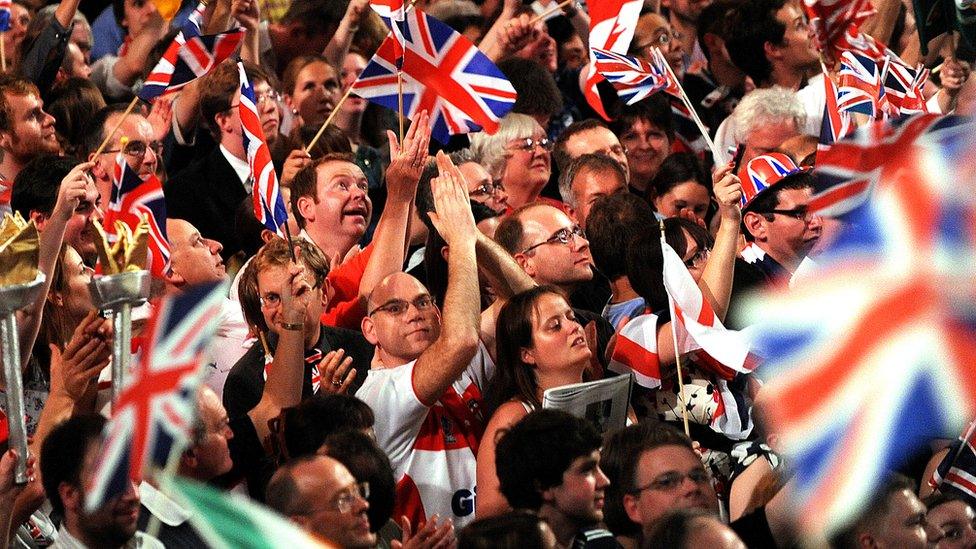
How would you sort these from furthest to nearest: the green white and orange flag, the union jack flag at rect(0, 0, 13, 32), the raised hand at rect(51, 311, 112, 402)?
1. the union jack flag at rect(0, 0, 13, 32)
2. the raised hand at rect(51, 311, 112, 402)
3. the green white and orange flag

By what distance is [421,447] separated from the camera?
18.5 feet

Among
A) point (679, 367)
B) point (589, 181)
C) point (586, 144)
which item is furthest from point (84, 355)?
point (586, 144)

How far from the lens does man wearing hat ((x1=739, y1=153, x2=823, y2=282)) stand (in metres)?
6.85

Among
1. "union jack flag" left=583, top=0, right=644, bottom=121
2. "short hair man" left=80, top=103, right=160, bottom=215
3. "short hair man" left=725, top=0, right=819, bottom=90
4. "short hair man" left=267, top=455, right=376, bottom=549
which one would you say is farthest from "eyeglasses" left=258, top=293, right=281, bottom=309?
"short hair man" left=725, top=0, right=819, bottom=90

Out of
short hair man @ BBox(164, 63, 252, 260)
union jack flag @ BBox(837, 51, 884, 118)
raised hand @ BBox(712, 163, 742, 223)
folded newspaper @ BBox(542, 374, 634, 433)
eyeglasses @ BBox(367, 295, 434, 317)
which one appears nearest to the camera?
folded newspaper @ BBox(542, 374, 634, 433)

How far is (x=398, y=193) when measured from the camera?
253 inches

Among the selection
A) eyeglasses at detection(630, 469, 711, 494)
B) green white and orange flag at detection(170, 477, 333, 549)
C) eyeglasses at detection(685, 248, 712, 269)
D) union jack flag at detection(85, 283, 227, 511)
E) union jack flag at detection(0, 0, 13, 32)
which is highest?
union jack flag at detection(85, 283, 227, 511)

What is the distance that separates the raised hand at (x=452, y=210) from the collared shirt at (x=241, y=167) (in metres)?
1.77

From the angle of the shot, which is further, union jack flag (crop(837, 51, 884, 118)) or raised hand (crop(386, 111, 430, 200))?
union jack flag (crop(837, 51, 884, 118))

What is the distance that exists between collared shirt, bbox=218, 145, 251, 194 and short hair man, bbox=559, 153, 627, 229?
4.61ft

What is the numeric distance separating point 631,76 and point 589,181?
70 centimetres

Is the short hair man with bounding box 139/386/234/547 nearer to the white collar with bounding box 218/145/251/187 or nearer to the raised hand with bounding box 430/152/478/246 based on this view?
the raised hand with bounding box 430/152/478/246

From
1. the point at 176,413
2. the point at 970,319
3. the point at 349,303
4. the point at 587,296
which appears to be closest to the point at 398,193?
the point at 349,303

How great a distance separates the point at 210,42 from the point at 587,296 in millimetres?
2066
